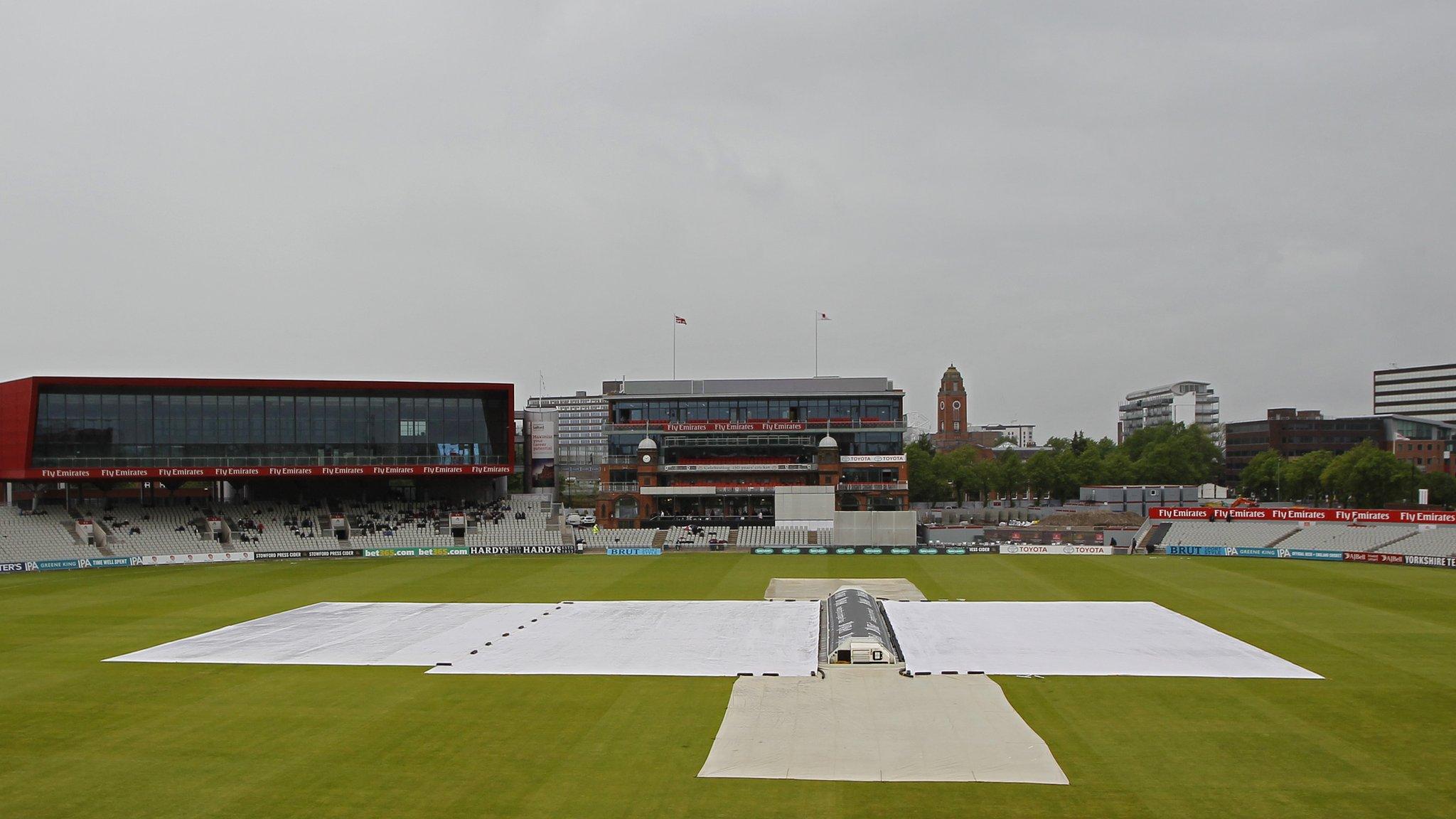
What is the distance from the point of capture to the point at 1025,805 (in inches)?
728

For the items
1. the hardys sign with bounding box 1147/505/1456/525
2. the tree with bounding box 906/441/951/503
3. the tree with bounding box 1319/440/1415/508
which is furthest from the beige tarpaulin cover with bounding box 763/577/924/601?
the tree with bounding box 1319/440/1415/508

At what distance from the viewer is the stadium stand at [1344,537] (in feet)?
213

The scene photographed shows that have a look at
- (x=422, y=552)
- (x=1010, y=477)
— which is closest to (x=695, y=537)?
(x=422, y=552)

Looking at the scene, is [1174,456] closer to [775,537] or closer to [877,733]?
[775,537]

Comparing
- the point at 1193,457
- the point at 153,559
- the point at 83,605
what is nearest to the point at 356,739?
the point at 83,605

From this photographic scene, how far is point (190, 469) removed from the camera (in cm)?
7338

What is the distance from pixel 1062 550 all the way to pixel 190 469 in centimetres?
6714

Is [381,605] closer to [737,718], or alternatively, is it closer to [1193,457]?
[737,718]

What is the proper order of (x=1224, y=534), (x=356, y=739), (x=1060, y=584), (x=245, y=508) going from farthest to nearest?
(x=245, y=508) < (x=1224, y=534) < (x=1060, y=584) < (x=356, y=739)

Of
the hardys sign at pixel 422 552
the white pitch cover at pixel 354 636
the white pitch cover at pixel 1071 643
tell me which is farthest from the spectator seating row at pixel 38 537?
the white pitch cover at pixel 1071 643

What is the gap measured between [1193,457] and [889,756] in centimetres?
13524

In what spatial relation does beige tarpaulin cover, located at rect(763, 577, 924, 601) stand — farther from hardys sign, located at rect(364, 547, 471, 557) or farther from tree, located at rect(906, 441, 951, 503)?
tree, located at rect(906, 441, 951, 503)

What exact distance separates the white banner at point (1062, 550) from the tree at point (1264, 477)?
68.5 meters

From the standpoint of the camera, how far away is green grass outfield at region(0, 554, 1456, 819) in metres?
18.8
